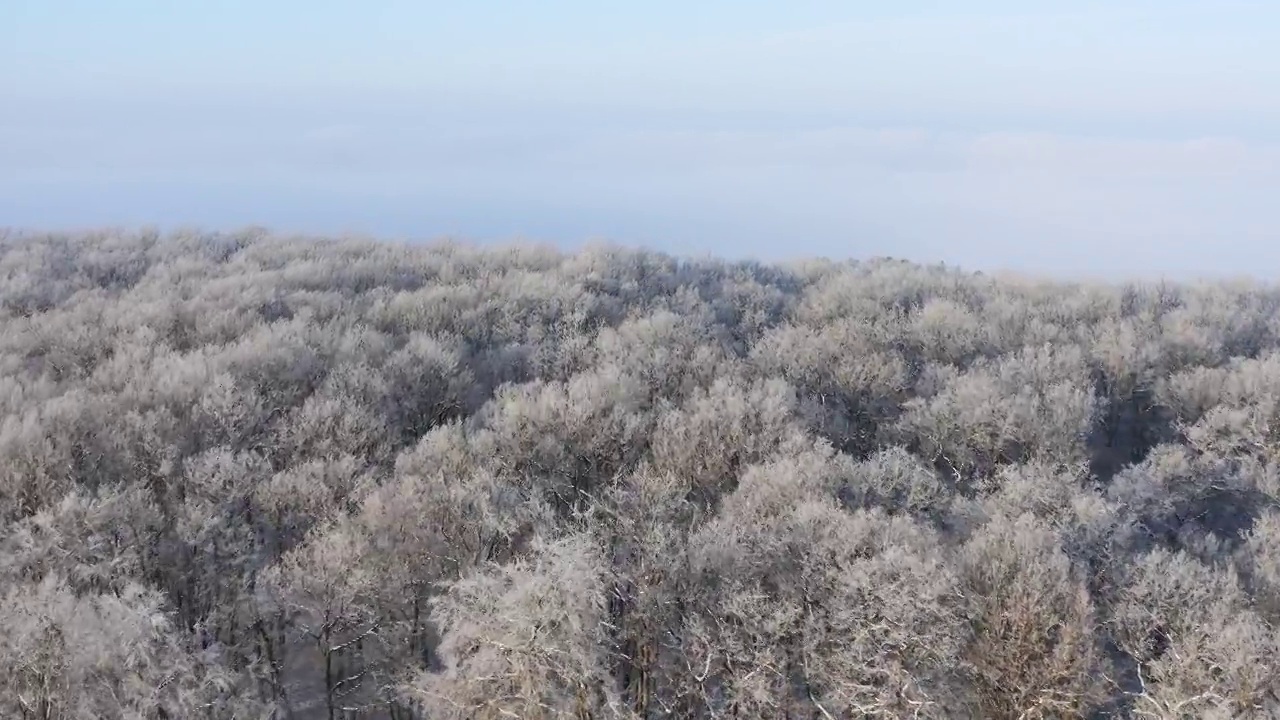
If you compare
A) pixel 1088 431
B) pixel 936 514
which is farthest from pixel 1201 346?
pixel 936 514

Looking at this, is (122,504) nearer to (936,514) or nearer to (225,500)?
(225,500)

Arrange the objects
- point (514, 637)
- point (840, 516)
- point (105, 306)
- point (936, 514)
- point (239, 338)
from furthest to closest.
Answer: point (105, 306) → point (239, 338) → point (936, 514) → point (840, 516) → point (514, 637)

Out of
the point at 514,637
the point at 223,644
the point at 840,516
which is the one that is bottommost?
the point at 223,644

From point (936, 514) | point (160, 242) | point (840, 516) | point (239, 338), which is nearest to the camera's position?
point (840, 516)

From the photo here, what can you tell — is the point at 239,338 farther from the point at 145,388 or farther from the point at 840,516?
the point at 840,516

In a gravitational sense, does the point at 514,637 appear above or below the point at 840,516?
below

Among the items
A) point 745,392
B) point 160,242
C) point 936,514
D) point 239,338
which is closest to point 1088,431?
point 936,514

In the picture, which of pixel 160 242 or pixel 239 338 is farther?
pixel 160 242
